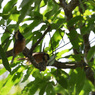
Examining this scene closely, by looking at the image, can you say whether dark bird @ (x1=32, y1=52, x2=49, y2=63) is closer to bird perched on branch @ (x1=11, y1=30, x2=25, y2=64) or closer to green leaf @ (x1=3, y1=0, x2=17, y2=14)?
bird perched on branch @ (x1=11, y1=30, x2=25, y2=64)

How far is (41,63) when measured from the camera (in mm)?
1195

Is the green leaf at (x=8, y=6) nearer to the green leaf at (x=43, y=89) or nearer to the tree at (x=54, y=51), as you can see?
the tree at (x=54, y=51)

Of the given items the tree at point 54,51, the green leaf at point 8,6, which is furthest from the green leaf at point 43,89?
the green leaf at point 8,6

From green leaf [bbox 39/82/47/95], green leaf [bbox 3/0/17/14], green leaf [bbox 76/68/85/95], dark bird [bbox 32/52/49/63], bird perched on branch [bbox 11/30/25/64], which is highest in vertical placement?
green leaf [bbox 3/0/17/14]

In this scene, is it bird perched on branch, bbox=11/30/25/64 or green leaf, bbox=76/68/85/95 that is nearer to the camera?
bird perched on branch, bbox=11/30/25/64

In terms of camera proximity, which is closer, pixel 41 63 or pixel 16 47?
pixel 16 47

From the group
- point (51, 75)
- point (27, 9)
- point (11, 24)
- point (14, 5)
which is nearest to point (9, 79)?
point (51, 75)

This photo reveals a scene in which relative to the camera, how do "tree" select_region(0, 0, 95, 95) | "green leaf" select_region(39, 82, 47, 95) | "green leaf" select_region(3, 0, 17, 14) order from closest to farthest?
"green leaf" select_region(3, 0, 17, 14), "tree" select_region(0, 0, 95, 95), "green leaf" select_region(39, 82, 47, 95)

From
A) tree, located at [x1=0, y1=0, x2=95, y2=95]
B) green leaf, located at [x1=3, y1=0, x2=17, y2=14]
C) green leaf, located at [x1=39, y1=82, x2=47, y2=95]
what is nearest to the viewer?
green leaf, located at [x1=3, y1=0, x2=17, y2=14]

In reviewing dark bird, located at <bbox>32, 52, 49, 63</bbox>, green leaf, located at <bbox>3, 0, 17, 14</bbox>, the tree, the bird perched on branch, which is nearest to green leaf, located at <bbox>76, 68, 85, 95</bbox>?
the tree

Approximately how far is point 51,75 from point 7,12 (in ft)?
1.76

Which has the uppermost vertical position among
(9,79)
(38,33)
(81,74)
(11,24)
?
(11,24)

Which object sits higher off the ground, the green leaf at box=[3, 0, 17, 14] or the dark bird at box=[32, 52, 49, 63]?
the green leaf at box=[3, 0, 17, 14]

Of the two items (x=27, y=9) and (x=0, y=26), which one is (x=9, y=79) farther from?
(x=27, y=9)
